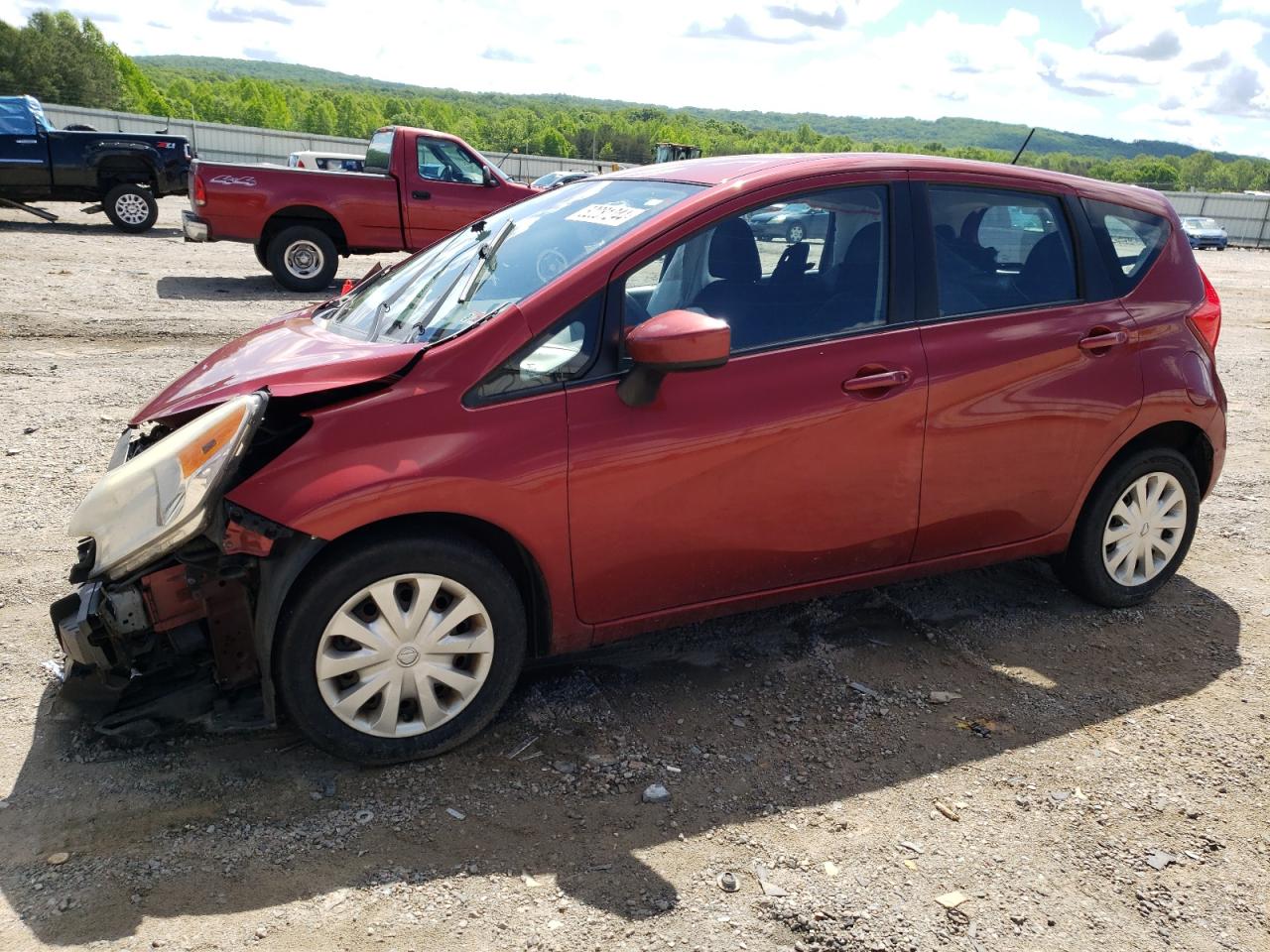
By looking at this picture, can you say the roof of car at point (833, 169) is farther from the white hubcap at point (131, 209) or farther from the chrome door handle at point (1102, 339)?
the white hubcap at point (131, 209)

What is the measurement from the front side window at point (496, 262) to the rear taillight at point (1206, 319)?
7.51 ft

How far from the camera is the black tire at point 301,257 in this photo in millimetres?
12883

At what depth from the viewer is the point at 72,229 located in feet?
59.2

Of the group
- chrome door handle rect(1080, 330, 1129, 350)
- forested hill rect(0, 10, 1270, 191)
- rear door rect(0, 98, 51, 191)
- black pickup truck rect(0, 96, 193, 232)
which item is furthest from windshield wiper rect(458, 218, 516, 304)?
forested hill rect(0, 10, 1270, 191)

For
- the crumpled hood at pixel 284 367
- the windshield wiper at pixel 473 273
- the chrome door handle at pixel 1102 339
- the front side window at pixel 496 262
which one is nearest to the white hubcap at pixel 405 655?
the crumpled hood at pixel 284 367

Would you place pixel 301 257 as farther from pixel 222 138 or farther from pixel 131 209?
pixel 222 138

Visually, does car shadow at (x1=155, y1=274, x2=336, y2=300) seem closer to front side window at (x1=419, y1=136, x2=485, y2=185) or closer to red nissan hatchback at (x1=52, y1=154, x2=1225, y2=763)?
front side window at (x1=419, y1=136, x2=485, y2=185)

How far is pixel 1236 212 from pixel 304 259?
163 feet

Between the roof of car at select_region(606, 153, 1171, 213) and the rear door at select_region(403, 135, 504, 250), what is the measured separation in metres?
9.66

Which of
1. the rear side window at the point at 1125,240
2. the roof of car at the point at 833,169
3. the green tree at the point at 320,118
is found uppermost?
the green tree at the point at 320,118

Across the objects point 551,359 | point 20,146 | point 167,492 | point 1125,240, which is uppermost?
point 20,146

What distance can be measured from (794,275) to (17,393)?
5943 mm

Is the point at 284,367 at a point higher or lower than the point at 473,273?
lower

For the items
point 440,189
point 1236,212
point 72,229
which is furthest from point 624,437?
point 1236,212
